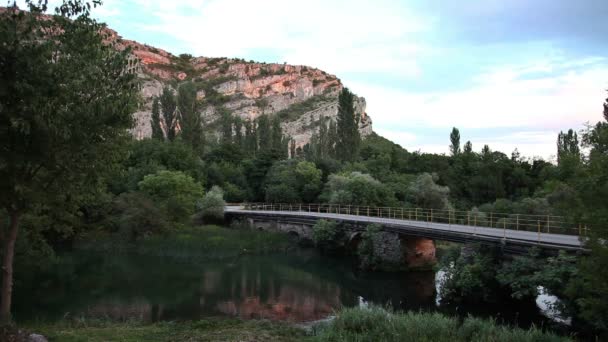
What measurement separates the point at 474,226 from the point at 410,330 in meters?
15.9

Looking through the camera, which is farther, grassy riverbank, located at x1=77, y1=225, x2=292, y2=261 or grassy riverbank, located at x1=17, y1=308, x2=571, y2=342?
grassy riverbank, located at x1=77, y1=225, x2=292, y2=261

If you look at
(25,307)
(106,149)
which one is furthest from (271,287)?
(106,149)

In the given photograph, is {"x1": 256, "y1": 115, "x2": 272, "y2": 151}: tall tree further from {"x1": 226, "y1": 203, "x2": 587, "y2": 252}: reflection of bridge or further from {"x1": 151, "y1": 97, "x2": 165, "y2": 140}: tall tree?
{"x1": 226, "y1": 203, "x2": 587, "y2": 252}: reflection of bridge

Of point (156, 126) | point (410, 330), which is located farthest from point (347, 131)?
point (410, 330)

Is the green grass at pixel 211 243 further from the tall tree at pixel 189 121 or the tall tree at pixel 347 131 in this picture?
the tall tree at pixel 189 121

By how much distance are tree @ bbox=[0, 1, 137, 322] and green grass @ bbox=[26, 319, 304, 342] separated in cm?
175

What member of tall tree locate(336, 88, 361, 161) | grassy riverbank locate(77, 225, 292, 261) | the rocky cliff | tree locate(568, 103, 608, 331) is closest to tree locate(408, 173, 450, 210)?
grassy riverbank locate(77, 225, 292, 261)

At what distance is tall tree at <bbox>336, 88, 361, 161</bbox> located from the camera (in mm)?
64438

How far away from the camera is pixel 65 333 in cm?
1216

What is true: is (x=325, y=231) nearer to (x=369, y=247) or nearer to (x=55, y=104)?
(x=369, y=247)

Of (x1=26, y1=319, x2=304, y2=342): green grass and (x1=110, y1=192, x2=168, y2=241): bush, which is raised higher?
(x1=110, y1=192, x2=168, y2=241): bush

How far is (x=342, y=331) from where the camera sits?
11891mm

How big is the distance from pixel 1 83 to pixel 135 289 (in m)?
17.1

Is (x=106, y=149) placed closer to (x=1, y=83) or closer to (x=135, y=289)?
(x=1, y=83)
